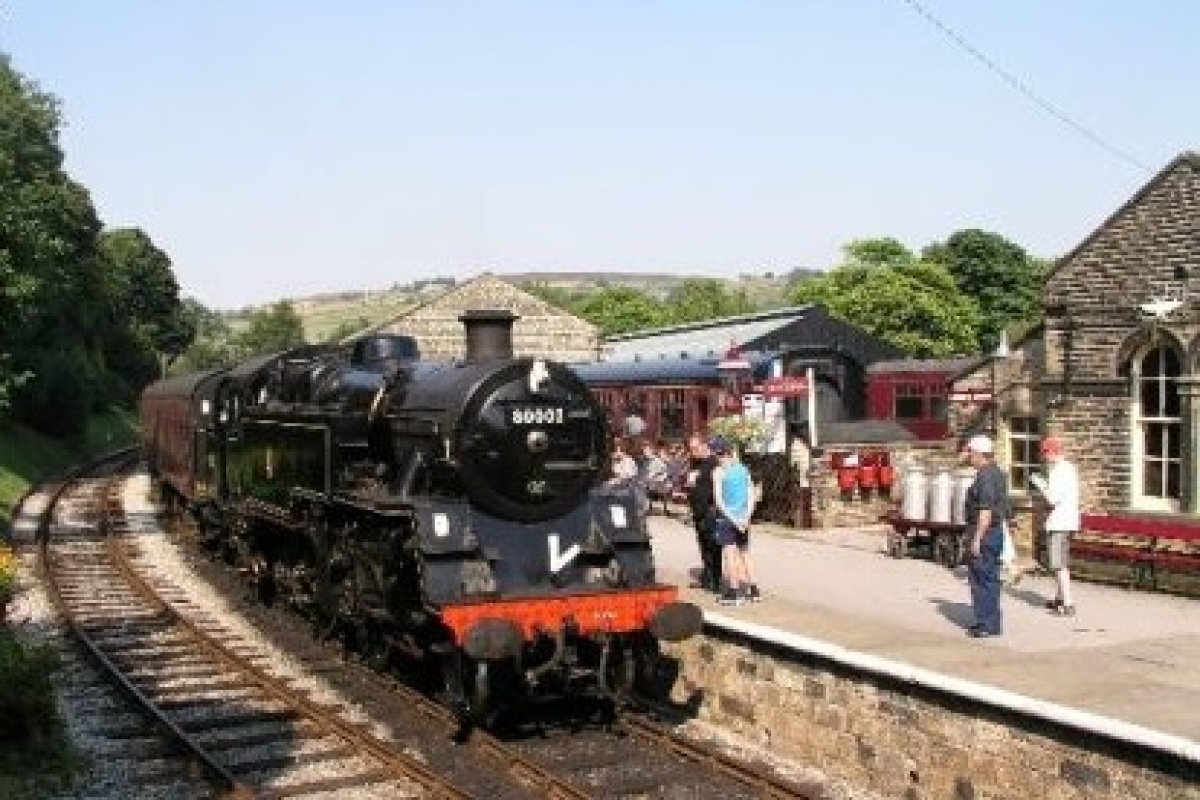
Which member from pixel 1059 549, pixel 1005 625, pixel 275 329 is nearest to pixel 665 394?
pixel 1059 549

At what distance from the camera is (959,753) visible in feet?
26.0

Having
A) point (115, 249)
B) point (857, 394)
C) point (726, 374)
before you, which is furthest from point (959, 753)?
point (115, 249)

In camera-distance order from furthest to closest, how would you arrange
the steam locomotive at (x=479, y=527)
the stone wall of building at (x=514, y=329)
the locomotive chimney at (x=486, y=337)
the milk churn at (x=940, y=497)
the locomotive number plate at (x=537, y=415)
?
1. the stone wall of building at (x=514, y=329)
2. the milk churn at (x=940, y=497)
3. the locomotive chimney at (x=486, y=337)
4. the locomotive number plate at (x=537, y=415)
5. the steam locomotive at (x=479, y=527)

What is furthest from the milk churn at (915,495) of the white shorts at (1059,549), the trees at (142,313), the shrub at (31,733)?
the trees at (142,313)

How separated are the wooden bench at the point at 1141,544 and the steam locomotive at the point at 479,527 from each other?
5.80m

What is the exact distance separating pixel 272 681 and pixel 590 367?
20861 mm

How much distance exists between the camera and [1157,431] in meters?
14.7

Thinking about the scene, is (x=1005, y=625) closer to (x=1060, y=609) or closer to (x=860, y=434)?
(x=1060, y=609)

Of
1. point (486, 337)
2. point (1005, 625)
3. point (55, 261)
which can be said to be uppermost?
point (55, 261)

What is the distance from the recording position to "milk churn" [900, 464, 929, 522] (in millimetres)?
15641

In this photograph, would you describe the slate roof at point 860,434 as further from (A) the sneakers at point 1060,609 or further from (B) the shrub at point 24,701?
(B) the shrub at point 24,701

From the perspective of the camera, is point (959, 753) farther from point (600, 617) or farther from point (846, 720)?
point (600, 617)

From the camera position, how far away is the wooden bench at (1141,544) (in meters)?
13.2

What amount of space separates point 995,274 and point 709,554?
212 feet
